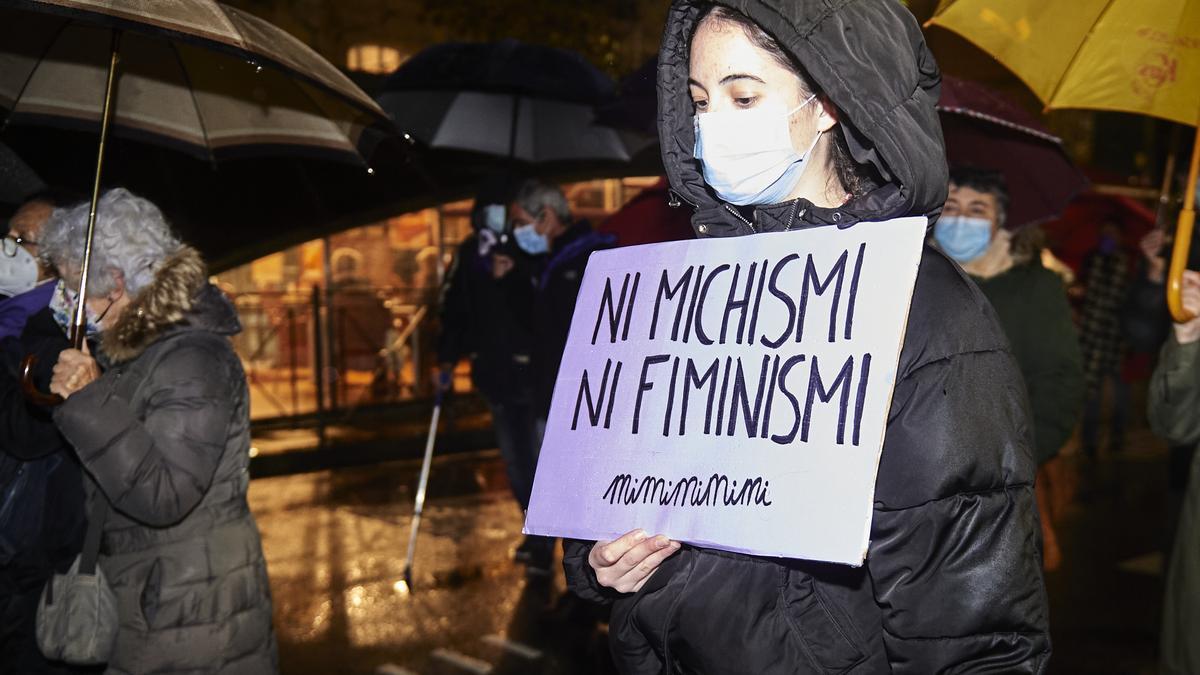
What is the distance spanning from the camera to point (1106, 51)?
385 centimetres

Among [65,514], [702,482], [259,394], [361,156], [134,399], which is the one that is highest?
[361,156]

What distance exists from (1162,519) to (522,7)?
397 inches

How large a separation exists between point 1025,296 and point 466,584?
3943 mm

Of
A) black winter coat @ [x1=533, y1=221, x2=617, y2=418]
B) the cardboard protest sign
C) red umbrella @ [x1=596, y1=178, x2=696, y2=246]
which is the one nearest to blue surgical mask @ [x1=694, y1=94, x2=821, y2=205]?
the cardboard protest sign

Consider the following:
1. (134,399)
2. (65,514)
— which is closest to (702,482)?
(134,399)

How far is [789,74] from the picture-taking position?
6.59 feet

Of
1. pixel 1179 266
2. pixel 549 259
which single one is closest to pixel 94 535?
pixel 1179 266

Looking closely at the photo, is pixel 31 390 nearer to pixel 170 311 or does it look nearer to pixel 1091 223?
pixel 170 311

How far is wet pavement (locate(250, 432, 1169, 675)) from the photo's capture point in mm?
5973

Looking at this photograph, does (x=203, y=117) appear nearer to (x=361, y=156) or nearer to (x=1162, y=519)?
(x=361, y=156)

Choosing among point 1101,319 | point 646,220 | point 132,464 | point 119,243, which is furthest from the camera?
point 1101,319

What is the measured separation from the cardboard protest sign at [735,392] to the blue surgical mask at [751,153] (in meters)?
0.12

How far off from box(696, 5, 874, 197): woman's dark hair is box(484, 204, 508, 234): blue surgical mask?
5.41m

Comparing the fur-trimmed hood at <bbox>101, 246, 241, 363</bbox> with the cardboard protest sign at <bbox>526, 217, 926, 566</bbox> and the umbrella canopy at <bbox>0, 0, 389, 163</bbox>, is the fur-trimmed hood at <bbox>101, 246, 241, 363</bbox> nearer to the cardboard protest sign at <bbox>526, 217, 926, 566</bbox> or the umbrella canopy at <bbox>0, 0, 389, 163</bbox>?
the umbrella canopy at <bbox>0, 0, 389, 163</bbox>
